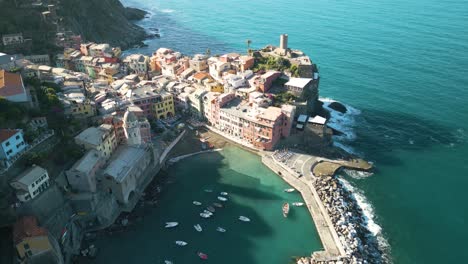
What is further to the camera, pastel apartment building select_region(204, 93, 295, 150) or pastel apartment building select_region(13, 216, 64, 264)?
pastel apartment building select_region(204, 93, 295, 150)

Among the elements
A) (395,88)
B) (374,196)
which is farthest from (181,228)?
(395,88)

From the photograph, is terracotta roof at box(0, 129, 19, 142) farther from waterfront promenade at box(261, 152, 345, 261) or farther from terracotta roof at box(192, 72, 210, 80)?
terracotta roof at box(192, 72, 210, 80)

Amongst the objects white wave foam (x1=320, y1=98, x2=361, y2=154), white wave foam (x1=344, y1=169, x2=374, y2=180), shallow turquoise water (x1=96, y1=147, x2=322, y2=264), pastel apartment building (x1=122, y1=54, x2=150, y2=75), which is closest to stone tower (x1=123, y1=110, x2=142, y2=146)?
shallow turquoise water (x1=96, y1=147, x2=322, y2=264)

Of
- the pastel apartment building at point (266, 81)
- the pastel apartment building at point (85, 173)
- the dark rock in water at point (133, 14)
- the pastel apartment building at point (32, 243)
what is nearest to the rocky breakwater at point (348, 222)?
the pastel apartment building at point (266, 81)

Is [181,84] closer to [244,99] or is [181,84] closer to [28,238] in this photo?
[244,99]

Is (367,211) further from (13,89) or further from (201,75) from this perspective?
(13,89)

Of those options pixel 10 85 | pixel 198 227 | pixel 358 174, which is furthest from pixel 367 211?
pixel 10 85
